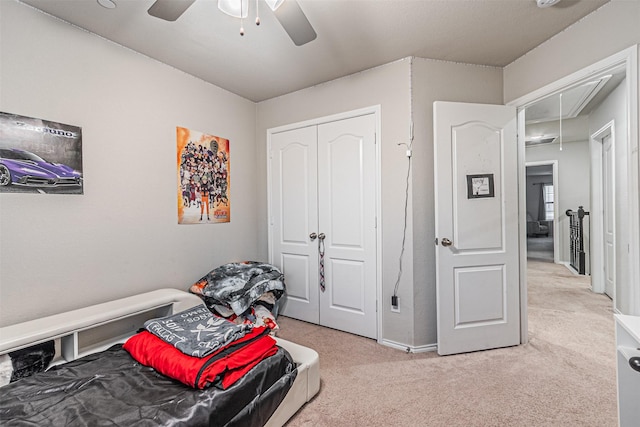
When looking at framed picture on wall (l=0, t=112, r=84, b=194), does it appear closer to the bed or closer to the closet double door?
the bed

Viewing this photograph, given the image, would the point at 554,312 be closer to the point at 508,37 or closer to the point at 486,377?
the point at 486,377

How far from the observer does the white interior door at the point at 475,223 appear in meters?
2.41

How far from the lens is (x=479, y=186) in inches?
95.7

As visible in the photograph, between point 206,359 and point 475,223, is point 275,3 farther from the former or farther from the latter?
point 475,223

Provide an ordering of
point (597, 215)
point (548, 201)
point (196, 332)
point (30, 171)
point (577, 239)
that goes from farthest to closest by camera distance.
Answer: point (548, 201), point (577, 239), point (597, 215), point (30, 171), point (196, 332)

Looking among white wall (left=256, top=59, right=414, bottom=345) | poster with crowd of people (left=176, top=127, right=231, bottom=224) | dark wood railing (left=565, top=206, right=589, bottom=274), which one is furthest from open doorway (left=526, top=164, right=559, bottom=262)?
poster with crowd of people (left=176, top=127, right=231, bottom=224)

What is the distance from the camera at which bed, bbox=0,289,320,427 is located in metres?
1.20

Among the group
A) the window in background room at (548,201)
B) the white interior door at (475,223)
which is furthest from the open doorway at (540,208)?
the white interior door at (475,223)

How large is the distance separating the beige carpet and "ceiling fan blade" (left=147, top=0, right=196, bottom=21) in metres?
2.30

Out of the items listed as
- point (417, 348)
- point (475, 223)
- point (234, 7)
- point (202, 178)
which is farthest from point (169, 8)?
point (417, 348)

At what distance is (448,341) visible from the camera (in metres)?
2.40

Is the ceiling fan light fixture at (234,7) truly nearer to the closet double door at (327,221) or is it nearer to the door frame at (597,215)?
the closet double door at (327,221)

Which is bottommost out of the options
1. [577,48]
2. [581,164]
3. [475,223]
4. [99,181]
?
[475,223]

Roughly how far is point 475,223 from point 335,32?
6.16 ft
